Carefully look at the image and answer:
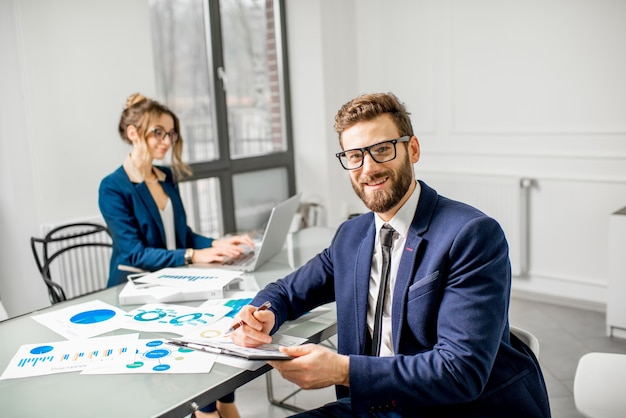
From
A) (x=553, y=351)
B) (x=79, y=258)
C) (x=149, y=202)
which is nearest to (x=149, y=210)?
(x=149, y=202)

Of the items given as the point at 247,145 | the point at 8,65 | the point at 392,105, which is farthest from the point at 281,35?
the point at 392,105

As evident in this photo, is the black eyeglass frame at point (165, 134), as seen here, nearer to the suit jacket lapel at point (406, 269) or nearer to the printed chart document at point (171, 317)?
the printed chart document at point (171, 317)

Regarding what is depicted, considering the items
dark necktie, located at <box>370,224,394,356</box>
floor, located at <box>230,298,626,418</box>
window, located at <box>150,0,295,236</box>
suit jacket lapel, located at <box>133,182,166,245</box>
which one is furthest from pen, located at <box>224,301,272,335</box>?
window, located at <box>150,0,295,236</box>

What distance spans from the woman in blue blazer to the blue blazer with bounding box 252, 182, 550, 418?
108 cm

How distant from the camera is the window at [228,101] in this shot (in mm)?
4418

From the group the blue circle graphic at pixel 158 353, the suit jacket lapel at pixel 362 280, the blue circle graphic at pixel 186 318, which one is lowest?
the blue circle graphic at pixel 158 353

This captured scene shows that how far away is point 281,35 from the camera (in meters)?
5.06

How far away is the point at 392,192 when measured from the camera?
1.68 metres

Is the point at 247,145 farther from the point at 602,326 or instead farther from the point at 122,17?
the point at 602,326

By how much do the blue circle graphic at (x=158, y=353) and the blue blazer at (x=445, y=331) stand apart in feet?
1.58

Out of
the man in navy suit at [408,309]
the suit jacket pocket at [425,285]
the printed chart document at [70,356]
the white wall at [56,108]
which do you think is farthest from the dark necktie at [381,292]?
the white wall at [56,108]

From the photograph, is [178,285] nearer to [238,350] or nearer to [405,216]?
[238,350]

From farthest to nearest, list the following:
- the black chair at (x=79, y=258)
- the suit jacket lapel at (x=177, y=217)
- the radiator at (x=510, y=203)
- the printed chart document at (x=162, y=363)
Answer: the radiator at (x=510, y=203), the black chair at (x=79, y=258), the suit jacket lapel at (x=177, y=217), the printed chart document at (x=162, y=363)

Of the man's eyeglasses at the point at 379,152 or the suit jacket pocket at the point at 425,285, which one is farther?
the man's eyeglasses at the point at 379,152
